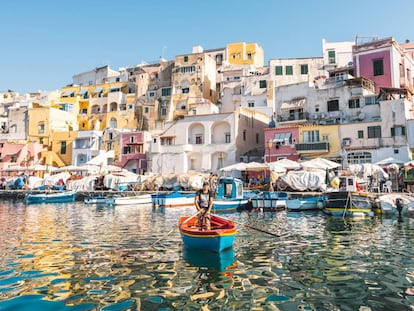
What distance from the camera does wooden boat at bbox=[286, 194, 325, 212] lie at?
2677 cm

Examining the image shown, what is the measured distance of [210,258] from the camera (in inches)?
442

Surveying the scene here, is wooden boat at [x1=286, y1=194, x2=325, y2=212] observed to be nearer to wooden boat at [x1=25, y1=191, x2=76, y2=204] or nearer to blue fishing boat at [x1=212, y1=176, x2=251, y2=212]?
blue fishing boat at [x1=212, y1=176, x2=251, y2=212]

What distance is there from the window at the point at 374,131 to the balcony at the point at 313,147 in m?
4.28

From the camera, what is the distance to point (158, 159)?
48.2 meters

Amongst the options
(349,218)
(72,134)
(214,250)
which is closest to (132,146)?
(72,134)

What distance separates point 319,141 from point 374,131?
17.9 feet

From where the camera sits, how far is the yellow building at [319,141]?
37719mm

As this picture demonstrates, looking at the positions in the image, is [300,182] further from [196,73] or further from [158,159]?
[196,73]

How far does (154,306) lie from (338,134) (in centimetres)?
3440

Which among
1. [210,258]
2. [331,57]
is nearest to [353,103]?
[331,57]

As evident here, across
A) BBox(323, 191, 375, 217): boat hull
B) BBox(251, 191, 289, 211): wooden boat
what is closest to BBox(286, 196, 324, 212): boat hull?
BBox(251, 191, 289, 211): wooden boat

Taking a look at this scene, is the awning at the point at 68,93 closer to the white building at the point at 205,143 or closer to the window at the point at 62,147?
the window at the point at 62,147

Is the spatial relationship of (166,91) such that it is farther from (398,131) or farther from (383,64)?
(398,131)

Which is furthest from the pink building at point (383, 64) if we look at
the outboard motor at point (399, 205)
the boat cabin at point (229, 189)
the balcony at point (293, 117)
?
the boat cabin at point (229, 189)
